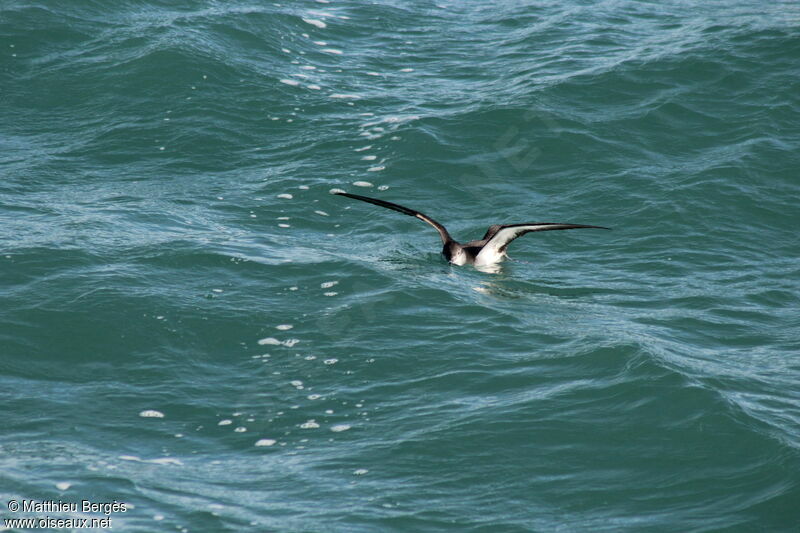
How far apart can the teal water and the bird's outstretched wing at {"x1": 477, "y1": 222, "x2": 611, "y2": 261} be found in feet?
1.14

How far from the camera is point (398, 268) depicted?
13.0 m

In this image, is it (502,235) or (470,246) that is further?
(470,246)

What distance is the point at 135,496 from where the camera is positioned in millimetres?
7840

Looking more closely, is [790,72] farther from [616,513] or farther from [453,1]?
[616,513]

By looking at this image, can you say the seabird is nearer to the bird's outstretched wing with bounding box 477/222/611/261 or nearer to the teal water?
the bird's outstretched wing with bounding box 477/222/611/261

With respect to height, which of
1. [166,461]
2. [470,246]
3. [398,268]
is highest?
[470,246]

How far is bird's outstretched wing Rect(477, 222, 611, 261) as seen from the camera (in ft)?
38.2

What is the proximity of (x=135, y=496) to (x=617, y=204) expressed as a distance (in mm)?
8915

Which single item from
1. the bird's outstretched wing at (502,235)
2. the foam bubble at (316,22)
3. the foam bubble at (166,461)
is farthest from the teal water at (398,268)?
the bird's outstretched wing at (502,235)

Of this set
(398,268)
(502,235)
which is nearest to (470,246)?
(502,235)

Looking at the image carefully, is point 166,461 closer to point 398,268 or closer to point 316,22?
point 398,268

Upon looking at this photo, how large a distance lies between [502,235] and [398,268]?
56.8 inches

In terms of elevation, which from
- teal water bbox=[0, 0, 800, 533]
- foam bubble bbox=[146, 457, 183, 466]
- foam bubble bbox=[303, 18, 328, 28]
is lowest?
foam bubble bbox=[146, 457, 183, 466]

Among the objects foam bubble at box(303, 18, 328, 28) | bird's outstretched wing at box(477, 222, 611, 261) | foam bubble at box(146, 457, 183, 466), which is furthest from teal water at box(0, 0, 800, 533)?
A: bird's outstretched wing at box(477, 222, 611, 261)
